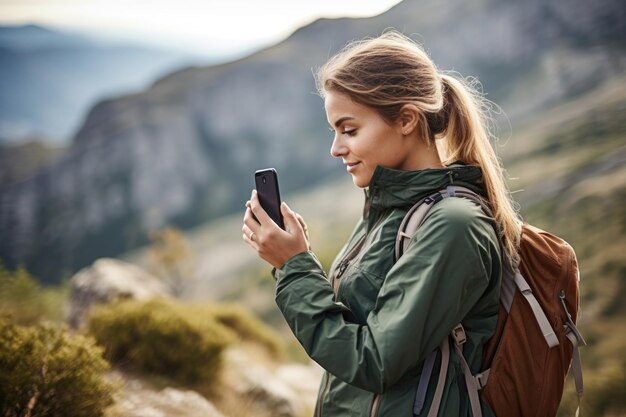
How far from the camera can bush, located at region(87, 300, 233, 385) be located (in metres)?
5.54

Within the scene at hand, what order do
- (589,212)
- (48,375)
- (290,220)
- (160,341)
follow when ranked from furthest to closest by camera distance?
(589,212), (160,341), (48,375), (290,220)

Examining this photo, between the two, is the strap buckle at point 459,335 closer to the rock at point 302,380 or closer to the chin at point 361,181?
the chin at point 361,181

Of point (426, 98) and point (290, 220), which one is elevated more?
point (426, 98)

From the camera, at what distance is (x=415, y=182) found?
84.2 inches

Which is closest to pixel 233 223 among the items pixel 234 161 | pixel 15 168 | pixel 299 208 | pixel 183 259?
pixel 299 208

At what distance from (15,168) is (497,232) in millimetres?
123718

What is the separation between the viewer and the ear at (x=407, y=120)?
221 cm

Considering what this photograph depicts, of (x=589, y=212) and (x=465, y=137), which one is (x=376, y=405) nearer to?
(x=465, y=137)

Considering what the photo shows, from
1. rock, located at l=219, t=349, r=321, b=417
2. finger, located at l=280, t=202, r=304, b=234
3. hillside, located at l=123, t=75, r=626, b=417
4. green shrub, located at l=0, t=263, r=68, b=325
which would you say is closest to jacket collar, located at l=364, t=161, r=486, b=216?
finger, located at l=280, t=202, r=304, b=234

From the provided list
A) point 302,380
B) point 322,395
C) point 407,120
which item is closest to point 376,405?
point 322,395

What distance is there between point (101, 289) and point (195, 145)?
100388 millimetres

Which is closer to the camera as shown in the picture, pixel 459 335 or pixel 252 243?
pixel 459 335

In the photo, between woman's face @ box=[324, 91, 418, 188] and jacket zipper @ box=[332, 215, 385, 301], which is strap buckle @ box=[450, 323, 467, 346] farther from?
woman's face @ box=[324, 91, 418, 188]

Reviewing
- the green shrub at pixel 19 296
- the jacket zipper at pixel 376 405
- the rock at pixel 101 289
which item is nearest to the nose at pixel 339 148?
the jacket zipper at pixel 376 405
